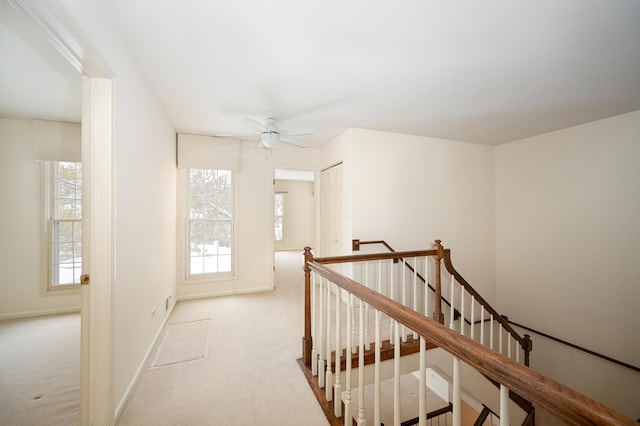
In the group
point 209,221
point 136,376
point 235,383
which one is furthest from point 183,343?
point 209,221

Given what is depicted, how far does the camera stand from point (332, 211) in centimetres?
393

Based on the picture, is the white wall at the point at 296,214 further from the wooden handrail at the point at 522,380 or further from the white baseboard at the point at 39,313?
the wooden handrail at the point at 522,380

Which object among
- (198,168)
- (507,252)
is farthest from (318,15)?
(507,252)

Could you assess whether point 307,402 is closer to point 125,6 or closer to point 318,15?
point 318,15

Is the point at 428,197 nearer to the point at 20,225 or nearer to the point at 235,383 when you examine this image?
the point at 235,383

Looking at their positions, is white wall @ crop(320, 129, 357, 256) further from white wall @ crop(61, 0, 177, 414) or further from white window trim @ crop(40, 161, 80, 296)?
white window trim @ crop(40, 161, 80, 296)

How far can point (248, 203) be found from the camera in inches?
155

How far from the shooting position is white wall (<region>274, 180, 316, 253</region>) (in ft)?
26.6

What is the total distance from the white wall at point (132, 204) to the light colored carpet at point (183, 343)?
142mm

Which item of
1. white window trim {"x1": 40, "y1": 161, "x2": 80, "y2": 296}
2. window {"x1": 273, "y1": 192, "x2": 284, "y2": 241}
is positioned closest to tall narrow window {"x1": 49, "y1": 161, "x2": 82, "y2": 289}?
white window trim {"x1": 40, "y1": 161, "x2": 80, "y2": 296}

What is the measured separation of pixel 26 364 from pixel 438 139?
5425mm

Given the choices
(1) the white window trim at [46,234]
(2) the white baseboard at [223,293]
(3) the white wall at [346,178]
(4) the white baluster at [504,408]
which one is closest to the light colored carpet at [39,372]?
(1) the white window trim at [46,234]

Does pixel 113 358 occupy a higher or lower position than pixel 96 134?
lower

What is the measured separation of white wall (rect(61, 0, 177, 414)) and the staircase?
131 cm
